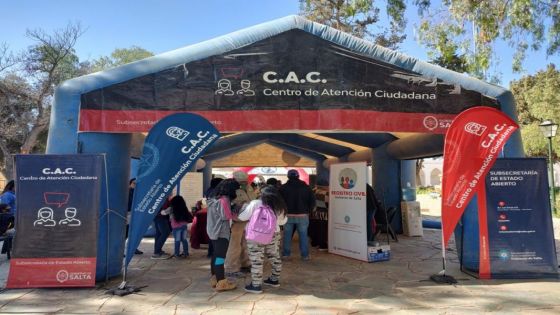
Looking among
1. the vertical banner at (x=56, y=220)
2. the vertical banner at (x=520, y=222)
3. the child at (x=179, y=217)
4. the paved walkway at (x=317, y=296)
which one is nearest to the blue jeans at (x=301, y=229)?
the paved walkway at (x=317, y=296)

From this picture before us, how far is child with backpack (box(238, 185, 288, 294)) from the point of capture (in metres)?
5.19

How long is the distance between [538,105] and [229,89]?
19.0 metres

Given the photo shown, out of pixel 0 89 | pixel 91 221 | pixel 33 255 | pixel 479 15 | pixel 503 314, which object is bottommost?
pixel 503 314

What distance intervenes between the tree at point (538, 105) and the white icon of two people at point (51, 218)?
18.9 m

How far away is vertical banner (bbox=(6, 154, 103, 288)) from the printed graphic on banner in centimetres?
67

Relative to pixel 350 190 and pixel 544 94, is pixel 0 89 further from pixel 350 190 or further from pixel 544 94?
pixel 544 94

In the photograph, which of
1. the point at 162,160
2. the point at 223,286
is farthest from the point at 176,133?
the point at 223,286

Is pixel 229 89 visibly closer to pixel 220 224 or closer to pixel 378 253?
pixel 220 224

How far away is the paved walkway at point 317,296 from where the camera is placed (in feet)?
15.5

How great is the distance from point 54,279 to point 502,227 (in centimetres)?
592

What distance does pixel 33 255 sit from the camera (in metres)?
5.43

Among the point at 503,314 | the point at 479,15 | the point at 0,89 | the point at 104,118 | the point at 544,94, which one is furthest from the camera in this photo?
the point at 0,89

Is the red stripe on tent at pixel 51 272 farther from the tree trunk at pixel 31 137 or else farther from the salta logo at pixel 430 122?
the tree trunk at pixel 31 137

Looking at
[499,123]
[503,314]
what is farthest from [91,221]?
[499,123]
